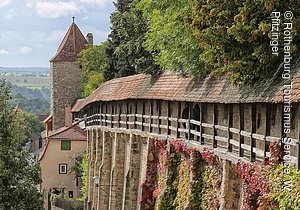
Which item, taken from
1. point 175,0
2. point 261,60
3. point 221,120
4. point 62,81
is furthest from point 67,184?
point 261,60

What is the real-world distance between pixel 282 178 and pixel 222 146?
6.47 metres

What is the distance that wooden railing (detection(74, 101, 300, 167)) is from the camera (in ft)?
57.3

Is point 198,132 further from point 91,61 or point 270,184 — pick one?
point 91,61

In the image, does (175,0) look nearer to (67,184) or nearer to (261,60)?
(261,60)

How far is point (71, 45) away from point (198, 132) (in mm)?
50922

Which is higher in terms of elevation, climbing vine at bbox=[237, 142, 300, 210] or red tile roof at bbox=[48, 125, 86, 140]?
climbing vine at bbox=[237, 142, 300, 210]

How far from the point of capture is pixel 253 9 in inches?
682

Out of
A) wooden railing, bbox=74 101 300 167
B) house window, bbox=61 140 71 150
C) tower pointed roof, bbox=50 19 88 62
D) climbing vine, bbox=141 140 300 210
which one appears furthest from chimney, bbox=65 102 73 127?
climbing vine, bbox=141 140 300 210

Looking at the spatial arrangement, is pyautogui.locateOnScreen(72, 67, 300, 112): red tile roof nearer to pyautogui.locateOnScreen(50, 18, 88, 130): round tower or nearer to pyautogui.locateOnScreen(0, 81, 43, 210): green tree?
pyautogui.locateOnScreen(0, 81, 43, 210): green tree

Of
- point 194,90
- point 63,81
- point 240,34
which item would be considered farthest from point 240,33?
point 63,81

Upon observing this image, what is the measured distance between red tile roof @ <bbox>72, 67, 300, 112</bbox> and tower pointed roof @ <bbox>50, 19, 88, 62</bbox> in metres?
30.0

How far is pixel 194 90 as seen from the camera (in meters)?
24.1

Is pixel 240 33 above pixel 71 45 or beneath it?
beneath

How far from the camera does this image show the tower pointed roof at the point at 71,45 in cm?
7112
